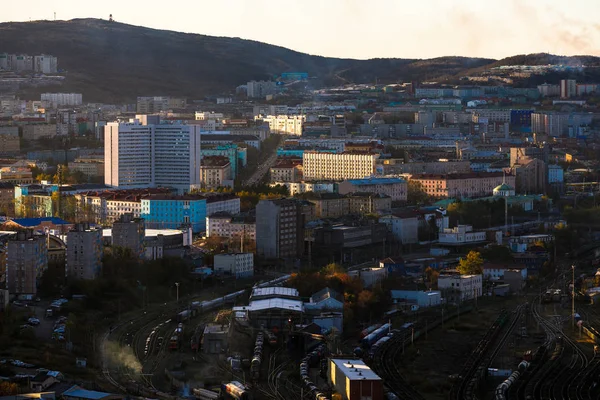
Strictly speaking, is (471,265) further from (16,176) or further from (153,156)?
(16,176)

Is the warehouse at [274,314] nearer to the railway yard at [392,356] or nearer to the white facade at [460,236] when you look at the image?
the railway yard at [392,356]

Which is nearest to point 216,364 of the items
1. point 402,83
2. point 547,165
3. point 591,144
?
point 547,165

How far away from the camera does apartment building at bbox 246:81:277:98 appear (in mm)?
62625

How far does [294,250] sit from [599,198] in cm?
1083

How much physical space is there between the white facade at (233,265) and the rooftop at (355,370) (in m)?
6.46

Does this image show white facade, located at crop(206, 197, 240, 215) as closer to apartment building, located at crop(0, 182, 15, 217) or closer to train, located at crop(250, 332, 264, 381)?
apartment building, located at crop(0, 182, 15, 217)

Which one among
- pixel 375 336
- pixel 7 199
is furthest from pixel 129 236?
pixel 7 199

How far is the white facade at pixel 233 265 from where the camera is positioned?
22062 millimetres

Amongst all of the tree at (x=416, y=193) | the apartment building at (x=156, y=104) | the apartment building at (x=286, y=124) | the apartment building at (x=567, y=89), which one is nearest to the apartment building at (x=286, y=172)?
the tree at (x=416, y=193)

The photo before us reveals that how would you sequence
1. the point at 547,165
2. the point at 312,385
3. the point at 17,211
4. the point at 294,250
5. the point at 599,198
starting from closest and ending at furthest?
the point at 312,385 → the point at 294,250 → the point at 17,211 → the point at 599,198 → the point at 547,165

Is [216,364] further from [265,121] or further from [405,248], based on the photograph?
[265,121]

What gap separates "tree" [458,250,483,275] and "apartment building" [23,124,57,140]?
2098 centimetres

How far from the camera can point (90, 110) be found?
49625 mm

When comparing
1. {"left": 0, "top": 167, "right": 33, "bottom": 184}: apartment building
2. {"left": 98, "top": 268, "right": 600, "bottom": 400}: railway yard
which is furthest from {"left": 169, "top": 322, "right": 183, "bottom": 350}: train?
{"left": 0, "top": 167, "right": 33, "bottom": 184}: apartment building
